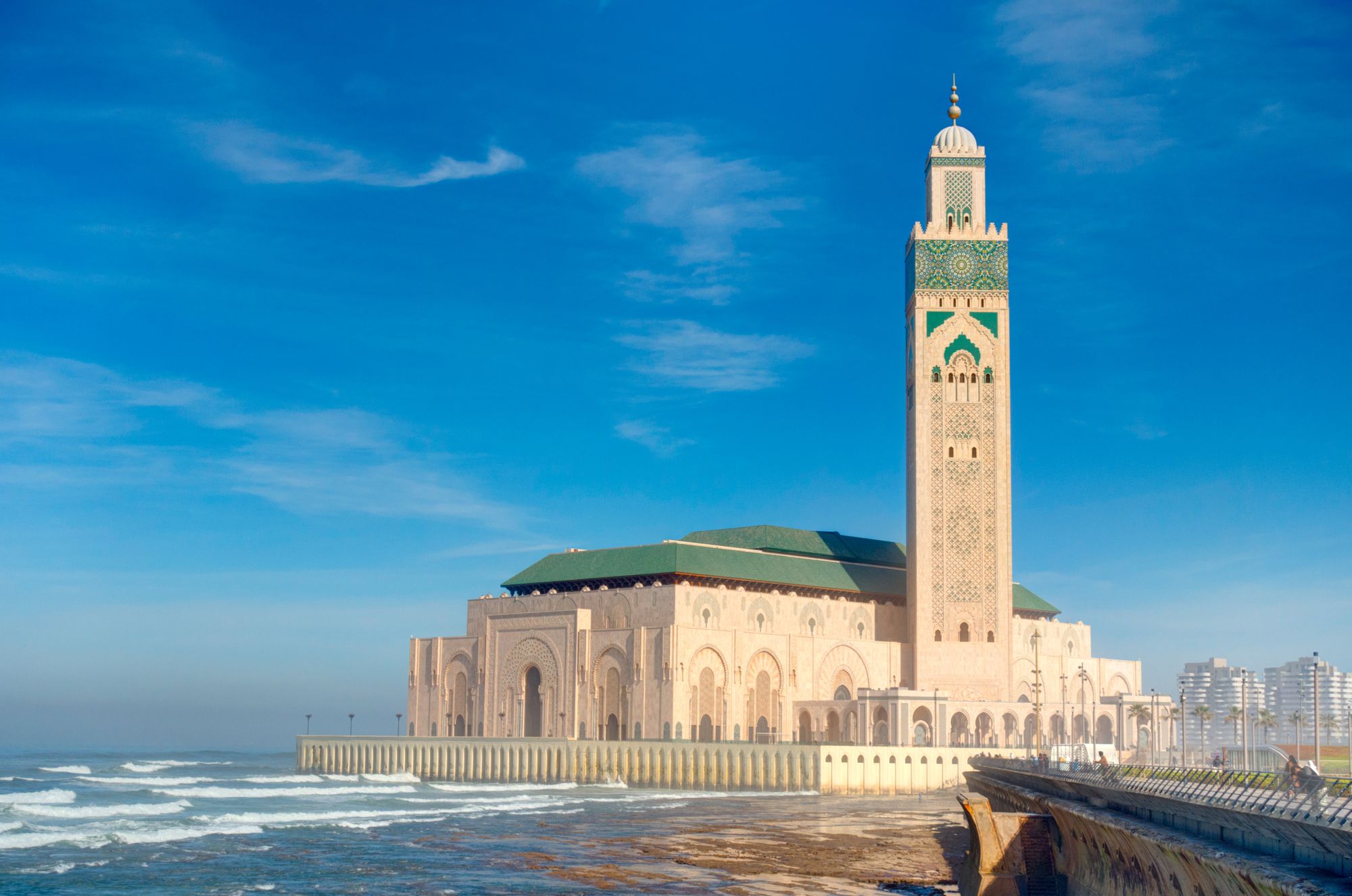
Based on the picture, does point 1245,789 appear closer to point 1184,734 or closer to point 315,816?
point 1184,734

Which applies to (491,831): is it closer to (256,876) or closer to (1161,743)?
(256,876)

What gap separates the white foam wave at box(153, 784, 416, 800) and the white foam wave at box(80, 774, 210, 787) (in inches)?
302

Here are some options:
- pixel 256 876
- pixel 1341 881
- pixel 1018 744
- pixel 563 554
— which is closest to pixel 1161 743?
pixel 1018 744

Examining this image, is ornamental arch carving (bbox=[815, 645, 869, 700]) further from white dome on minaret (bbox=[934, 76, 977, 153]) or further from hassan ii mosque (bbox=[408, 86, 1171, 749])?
white dome on minaret (bbox=[934, 76, 977, 153])

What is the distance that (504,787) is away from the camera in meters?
71.8

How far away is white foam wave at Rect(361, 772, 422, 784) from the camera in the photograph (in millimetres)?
75625

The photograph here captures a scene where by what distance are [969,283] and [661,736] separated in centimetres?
3039

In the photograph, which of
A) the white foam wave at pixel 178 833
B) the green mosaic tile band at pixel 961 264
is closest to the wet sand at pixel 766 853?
the white foam wave at pixel 178 833

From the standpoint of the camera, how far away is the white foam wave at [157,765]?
4334 inches

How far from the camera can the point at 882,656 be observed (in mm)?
82125

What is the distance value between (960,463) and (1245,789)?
5983 cm

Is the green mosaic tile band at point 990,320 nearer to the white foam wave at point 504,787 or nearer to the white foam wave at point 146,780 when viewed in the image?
the white foam wave at point 504,787

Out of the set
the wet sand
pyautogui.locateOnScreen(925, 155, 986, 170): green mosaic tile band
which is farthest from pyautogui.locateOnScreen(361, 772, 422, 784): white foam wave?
pyautogui.locateOnScreen(925, 155, 986, 170): green mosaic tile band

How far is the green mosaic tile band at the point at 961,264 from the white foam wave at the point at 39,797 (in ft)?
166
